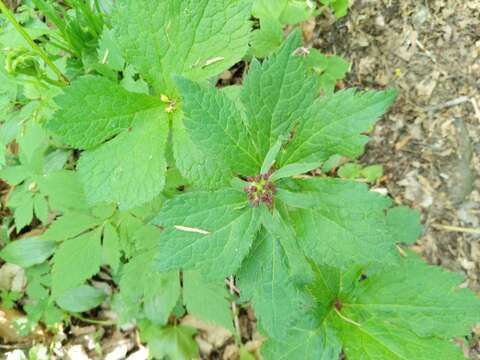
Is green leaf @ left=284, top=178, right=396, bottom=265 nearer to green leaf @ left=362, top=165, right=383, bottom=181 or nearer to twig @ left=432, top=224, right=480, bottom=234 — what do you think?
green leaf @ left=362, top=165, right=383, bottom=181

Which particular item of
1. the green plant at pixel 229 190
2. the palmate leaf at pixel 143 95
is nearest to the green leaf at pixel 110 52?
the green plant at pixel 229 190

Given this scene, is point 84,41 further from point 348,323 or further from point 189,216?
point 348,323

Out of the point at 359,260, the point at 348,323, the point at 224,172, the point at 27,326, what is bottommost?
the point at 27,326

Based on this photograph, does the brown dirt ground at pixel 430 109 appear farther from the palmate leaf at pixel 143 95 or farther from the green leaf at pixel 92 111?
the green leaf at pixel 92 111

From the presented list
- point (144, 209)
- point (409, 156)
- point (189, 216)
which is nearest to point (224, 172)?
point (189, 216)

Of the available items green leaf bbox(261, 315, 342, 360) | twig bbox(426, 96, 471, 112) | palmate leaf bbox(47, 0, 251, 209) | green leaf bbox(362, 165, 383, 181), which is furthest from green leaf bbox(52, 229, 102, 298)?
twig bbox(426, 96, 471, 112)

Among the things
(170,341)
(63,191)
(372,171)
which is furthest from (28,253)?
(372,171)

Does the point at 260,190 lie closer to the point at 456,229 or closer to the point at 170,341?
the point at 170,341

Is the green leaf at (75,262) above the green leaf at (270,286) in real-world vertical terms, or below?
below
